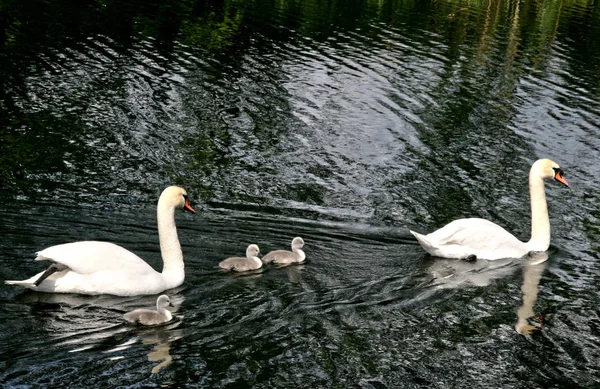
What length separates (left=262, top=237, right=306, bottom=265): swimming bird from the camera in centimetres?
1134

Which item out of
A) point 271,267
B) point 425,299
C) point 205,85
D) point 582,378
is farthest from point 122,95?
point 582,378

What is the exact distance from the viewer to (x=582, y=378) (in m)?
9.02

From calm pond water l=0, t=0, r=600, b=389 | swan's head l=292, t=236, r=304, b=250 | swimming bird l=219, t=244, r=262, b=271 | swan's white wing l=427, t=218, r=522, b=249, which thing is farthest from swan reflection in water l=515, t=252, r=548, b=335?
swimming bird l=219, t=244, r=262, b=271

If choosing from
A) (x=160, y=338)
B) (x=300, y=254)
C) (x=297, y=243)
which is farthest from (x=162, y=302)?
(x=297, y=243)

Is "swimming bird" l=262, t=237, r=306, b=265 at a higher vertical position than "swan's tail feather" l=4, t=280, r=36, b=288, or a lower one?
lower

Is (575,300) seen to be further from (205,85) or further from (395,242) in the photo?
(205,85)

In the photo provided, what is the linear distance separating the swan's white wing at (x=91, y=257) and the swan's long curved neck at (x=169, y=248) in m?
0.34

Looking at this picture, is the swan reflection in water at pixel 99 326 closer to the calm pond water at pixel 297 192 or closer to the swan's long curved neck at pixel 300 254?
the calm pond water at pixel 297 192

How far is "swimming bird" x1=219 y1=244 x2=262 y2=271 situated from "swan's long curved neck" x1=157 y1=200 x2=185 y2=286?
0.61 meters

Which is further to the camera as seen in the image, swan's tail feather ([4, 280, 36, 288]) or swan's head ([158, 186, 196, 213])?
swan's head ([158, 186, 196, 213])

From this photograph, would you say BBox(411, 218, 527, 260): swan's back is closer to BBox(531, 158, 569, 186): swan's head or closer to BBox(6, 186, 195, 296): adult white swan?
BBox(531, 158, 569, 186): swan's head

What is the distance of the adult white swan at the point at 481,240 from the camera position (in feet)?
40.7

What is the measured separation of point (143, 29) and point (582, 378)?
2119cm

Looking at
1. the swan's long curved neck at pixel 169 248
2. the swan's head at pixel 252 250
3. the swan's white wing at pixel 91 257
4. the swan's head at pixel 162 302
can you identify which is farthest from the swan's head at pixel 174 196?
the swan's head at pixel 162 302
